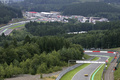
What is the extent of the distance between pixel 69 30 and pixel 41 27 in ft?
65.8

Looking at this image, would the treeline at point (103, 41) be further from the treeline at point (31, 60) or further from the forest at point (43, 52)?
the treeline at point (31, 60)

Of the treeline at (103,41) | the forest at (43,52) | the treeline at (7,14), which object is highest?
the treeline at (7,14)

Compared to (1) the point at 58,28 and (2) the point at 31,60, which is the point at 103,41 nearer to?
(1) the point at 58,28

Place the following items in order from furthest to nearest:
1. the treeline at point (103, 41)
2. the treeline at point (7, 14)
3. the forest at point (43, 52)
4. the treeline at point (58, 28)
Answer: the treeline at point (7, 14) → the treeline at point (58, 28) → the treeline at point (103, 41) → the forest at point (43, 52)

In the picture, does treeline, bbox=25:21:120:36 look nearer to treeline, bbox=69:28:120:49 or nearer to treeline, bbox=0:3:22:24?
treeline, bbox=0:3:22:24

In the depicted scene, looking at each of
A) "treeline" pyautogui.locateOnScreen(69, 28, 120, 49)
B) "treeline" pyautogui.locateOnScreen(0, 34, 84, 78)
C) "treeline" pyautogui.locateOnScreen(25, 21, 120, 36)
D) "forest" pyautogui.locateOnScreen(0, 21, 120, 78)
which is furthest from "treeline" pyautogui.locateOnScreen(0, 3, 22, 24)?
"treeline" pyautogui.locateOnScreen(0, 34, 84, 78)

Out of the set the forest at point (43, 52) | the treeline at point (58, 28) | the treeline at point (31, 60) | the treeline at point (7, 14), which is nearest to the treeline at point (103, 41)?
the forest at point (43, 52)

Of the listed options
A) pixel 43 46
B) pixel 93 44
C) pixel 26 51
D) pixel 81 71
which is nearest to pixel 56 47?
pixel 43 46

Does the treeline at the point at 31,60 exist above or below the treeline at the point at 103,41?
above

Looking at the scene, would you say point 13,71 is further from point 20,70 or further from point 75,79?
point 75,79

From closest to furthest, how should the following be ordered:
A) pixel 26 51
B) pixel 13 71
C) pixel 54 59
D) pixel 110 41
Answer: pixel 13 71 < pixel 54 59 < pixel 26 51 < pixel 110 41

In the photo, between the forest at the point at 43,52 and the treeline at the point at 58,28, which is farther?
the treeline at the point at 58,28

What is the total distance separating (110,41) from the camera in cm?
10594

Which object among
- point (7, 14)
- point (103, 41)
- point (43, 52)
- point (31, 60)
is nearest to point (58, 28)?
point (103, 41)
